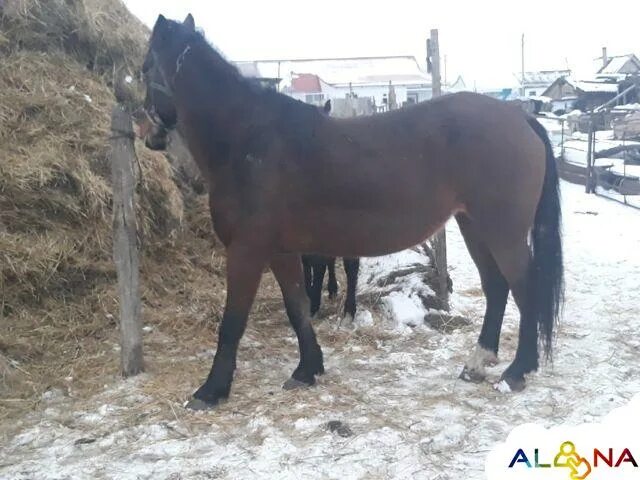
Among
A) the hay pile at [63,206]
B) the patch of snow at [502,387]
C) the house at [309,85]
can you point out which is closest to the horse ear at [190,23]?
the hay pile at [63,206]

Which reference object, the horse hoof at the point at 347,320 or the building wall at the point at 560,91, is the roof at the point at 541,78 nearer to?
Answer: the building wall at the point at 560,91

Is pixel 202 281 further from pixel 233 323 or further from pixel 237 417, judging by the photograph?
pixel 237 417

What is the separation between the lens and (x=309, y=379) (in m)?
4.00

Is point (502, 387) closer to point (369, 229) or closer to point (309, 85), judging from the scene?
point (369, 229)

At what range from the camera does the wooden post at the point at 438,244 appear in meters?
5.43

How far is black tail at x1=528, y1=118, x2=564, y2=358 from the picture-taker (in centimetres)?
392

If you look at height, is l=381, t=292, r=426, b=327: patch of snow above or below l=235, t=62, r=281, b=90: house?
below

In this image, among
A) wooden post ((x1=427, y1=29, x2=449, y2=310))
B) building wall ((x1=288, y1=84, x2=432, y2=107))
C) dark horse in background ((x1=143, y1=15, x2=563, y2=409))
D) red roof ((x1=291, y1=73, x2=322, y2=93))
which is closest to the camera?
dark horse in background ((x1=143, y1=15, x2=563, y2=409))

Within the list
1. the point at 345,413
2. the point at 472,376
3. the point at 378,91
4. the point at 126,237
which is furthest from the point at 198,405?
the point at 378,91

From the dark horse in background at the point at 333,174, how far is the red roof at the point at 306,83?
3968 centimetres

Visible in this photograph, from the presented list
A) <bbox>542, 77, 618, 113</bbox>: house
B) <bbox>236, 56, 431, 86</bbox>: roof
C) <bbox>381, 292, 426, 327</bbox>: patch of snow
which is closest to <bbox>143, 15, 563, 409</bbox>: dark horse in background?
<bbox>381, 292, 426, 327</bbox>: patch of snow

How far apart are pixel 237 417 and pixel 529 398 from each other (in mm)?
1791

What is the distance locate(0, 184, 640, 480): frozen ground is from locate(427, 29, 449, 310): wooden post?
0.47 meters

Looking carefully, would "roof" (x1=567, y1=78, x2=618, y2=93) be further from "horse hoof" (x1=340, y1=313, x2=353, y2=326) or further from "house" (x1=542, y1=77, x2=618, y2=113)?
"horse hoof" (x1=340, y1=313, x2=353, y2=326)
